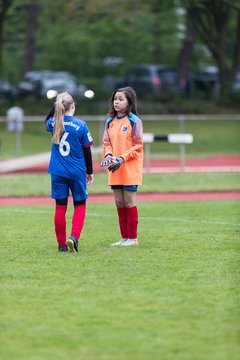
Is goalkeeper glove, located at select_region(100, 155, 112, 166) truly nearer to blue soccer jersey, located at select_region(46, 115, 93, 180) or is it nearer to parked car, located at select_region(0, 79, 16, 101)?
blue soccer jersey, located at select_region(46, 115, 93, 180)

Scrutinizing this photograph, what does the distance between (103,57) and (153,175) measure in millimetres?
29410

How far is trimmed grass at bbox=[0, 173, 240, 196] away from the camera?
1925 centimetres

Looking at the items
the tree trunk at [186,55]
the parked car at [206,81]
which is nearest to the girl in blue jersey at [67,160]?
the parked car at [206,81]

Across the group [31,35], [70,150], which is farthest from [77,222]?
[31,35]

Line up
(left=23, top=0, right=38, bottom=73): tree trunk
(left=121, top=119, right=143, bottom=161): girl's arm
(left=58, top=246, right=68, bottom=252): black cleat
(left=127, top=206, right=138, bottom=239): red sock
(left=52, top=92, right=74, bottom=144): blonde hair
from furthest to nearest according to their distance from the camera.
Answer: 1. (left=23, top=0, right=38, bottom=73): tree trunk
2. (left=127, top=206, right=138, bottom=239): red sock
3. (left=121, top=119, right=143, bottom=161): girl's arm
4. (left=58, top=246, right=68, bottom=252): black cleat
5. (left=52, top=92, right=74, bottom=144): blonde hair

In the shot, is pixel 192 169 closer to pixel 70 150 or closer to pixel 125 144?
pixel 125 144

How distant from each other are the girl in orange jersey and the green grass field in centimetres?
67

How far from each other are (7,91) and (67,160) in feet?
101

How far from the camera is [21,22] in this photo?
51.2m

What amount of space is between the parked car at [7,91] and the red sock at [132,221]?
28.9 metres

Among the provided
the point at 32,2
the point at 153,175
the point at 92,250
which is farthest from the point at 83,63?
the point at 92,250

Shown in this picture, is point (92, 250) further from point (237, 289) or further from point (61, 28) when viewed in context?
point (61, 28)

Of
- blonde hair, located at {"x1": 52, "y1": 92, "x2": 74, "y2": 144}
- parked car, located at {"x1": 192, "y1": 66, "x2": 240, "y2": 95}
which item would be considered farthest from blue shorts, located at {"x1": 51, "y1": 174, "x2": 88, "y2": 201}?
parked car, located at {"x1": 192, "y1": 66, "x2": 240, "y2": 95}

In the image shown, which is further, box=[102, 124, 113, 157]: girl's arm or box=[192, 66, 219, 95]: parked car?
box=[192, 66, 219, 95]: parked car
